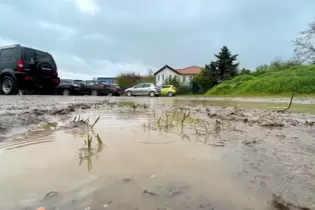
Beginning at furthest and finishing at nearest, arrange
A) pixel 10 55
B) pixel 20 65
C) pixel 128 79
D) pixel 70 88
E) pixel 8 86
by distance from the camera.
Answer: pixel 128 79 → pixel 70 88 → pixel 8 86 → pixel 10 55 → pixel 20 65

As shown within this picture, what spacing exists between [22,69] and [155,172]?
9762 mm

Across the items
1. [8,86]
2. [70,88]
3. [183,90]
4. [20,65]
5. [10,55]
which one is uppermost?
[10,55]

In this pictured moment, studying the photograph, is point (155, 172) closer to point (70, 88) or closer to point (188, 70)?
point (70, 88)

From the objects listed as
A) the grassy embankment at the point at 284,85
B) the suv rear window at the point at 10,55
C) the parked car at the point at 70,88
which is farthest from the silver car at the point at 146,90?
the suv rear window at the point at 10,55

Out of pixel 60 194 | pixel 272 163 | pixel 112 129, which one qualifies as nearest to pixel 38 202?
pixel 60 194

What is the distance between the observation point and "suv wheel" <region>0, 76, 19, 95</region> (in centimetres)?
981

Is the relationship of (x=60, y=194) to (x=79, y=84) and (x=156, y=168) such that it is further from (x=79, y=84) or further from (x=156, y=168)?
(x=79, y=84)

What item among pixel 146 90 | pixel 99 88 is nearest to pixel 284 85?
pixel 146 90

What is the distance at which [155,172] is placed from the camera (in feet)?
4.96

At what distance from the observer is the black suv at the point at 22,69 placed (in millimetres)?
9484

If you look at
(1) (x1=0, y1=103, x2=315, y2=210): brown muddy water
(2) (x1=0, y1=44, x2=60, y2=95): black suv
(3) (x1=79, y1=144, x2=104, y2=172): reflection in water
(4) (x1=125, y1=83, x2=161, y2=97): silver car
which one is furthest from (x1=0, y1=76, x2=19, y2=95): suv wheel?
(4) (x1=125, y1=83, x2=161, y2=97): silver car

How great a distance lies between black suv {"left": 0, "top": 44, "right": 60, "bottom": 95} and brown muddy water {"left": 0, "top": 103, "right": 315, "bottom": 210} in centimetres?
835

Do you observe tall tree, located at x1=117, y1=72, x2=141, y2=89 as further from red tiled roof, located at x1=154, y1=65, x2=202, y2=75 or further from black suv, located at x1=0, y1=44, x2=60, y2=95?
black suv, located at x1=0, y1=44, x2=60, y2=95

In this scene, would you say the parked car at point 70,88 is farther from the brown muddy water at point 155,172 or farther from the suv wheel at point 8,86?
the brown muddy water at point 155,172
